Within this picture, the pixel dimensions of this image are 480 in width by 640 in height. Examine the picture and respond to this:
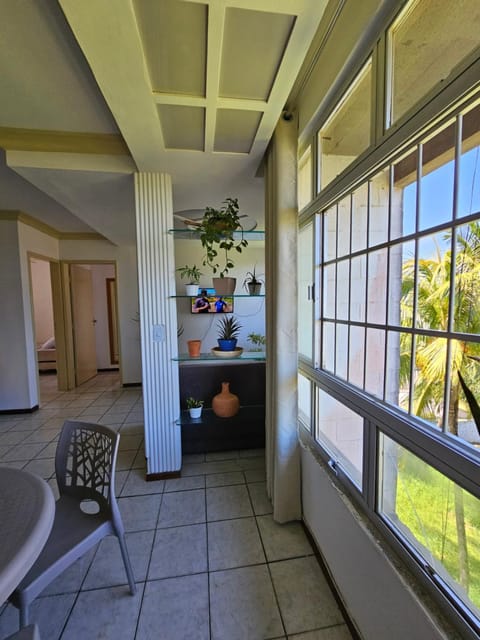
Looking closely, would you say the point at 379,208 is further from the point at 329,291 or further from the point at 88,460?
the point at 88,460

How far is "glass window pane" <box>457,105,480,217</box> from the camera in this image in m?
0.66

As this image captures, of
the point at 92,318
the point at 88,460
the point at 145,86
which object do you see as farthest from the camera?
the point at 92,318

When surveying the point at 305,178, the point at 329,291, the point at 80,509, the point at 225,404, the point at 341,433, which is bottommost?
the point at 80,509

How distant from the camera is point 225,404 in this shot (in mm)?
2266

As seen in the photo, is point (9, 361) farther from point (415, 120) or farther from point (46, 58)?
point (415, 120)

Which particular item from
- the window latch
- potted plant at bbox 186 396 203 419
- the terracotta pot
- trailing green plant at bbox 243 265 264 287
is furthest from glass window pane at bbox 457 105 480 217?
potted plant at bbox 186 396 203 419

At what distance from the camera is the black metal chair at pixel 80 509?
0.99 meters

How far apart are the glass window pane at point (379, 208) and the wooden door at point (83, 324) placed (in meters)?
4.70

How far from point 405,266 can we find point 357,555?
43.3 inches

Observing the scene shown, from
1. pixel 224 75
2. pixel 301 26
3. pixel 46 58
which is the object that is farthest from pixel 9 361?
pixel 301 26

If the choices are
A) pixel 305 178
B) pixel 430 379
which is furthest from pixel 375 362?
pixel 305 178

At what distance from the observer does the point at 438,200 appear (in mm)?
775

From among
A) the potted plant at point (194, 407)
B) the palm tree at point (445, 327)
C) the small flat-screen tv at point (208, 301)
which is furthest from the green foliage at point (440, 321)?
the potted plant at point (194, 407)

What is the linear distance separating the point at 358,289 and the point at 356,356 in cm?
29
